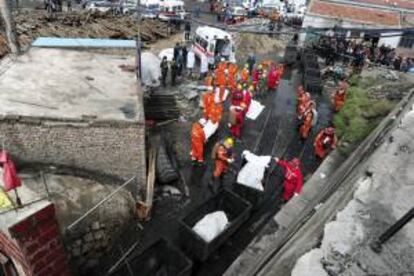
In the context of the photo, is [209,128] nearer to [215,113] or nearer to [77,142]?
[215,113]

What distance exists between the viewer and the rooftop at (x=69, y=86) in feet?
30.5

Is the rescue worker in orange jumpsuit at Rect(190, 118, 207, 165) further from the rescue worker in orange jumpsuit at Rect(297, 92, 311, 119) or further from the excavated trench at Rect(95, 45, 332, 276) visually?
the rescue worker in orange jumpsuit at Rect(297, 92, 311, 119)

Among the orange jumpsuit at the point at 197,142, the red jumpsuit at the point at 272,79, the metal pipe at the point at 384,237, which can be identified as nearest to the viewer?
the metal pipe at the point at 384,237

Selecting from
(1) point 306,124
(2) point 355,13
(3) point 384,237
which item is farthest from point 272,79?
(3) point 384,237

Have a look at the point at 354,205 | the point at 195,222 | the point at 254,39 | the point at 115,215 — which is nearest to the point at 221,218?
the point at 195,222

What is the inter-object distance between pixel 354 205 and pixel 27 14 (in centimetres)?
2614

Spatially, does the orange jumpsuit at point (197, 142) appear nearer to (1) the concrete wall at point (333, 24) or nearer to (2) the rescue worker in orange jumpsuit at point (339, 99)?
(2) the rescue worker in orange jumpsuit at point (339, 99)

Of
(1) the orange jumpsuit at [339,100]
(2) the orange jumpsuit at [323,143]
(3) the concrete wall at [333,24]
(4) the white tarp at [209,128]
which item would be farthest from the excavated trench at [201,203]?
(3) the concrete wall at [333,24]

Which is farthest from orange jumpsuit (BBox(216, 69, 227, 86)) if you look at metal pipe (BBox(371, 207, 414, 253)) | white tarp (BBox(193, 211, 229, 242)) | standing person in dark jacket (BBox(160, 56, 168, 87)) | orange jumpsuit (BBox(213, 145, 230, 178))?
metal pipe (BBox(371, 207, 414, 253))

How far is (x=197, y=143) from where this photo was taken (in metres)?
12.4

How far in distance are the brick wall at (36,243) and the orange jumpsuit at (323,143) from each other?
32.7ft

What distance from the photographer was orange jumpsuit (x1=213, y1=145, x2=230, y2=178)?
11.4 meters

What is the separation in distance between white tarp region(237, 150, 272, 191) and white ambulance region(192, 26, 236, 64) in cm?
1157

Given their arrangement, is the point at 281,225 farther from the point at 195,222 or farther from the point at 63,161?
the point at 63,161
